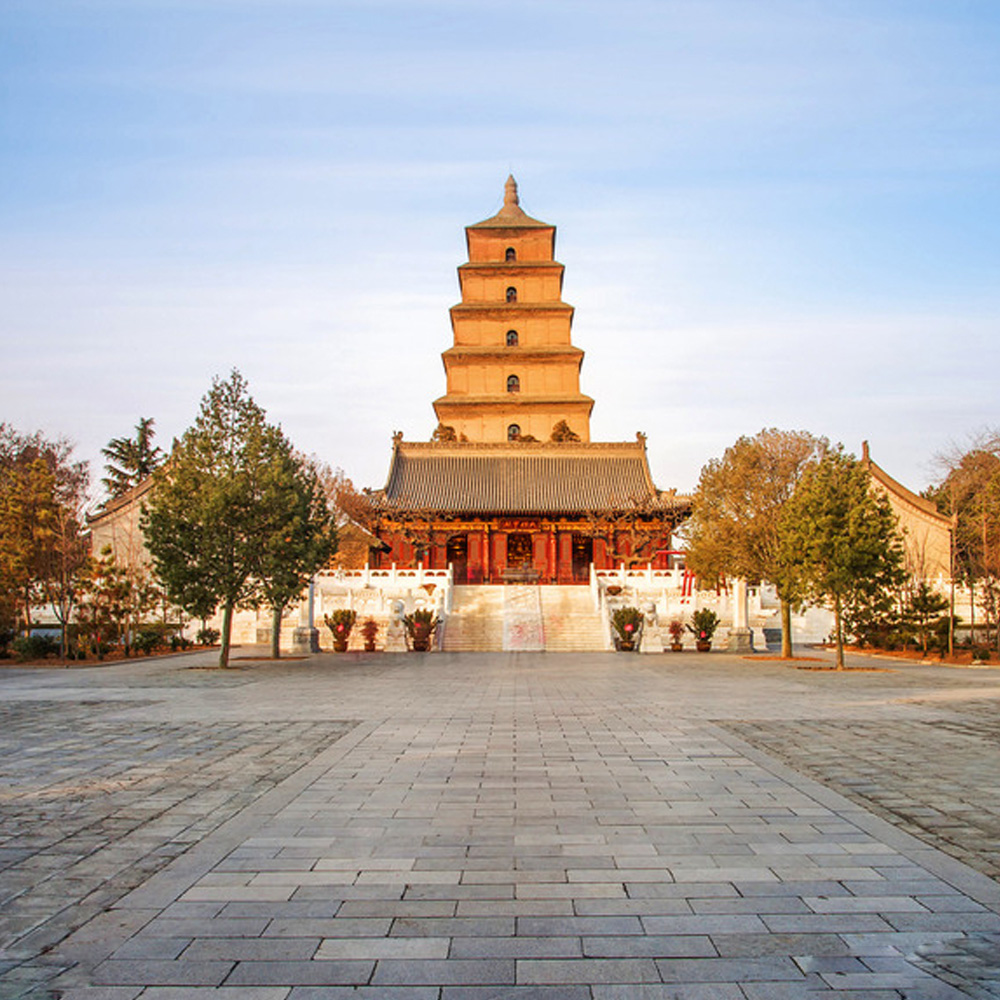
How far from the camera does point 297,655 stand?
23.8 m

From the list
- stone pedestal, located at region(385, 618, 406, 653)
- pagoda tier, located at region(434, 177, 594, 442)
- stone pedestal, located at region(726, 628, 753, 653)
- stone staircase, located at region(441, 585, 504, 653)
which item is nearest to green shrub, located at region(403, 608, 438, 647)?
stone pedestal, located at region(385, 618, 406, 653)

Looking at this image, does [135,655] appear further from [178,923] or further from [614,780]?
[178,923]

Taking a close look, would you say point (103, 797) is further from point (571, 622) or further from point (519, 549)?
point (519, 549)

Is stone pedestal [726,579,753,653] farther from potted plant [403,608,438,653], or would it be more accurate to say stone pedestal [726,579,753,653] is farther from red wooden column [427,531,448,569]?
red wooden column [427,531,448,569]

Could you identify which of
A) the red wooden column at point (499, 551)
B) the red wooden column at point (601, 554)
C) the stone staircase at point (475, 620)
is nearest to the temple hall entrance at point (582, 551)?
the red wooden column at point (601, 554)

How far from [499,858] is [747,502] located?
20.9 m

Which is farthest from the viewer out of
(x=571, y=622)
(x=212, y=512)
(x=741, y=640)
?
(x=571, y=622)

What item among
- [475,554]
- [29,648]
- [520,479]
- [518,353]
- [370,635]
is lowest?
[29,648]

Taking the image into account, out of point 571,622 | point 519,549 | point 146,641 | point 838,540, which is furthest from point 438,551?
point 838,540

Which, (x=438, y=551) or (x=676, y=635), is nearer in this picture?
(x=676, y=635)

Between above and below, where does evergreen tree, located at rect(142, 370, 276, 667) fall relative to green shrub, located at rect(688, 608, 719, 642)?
above

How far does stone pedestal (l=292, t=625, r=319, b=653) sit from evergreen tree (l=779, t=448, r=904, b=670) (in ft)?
45.5

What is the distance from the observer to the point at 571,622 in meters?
28.2

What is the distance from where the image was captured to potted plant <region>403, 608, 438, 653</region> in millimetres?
25484
